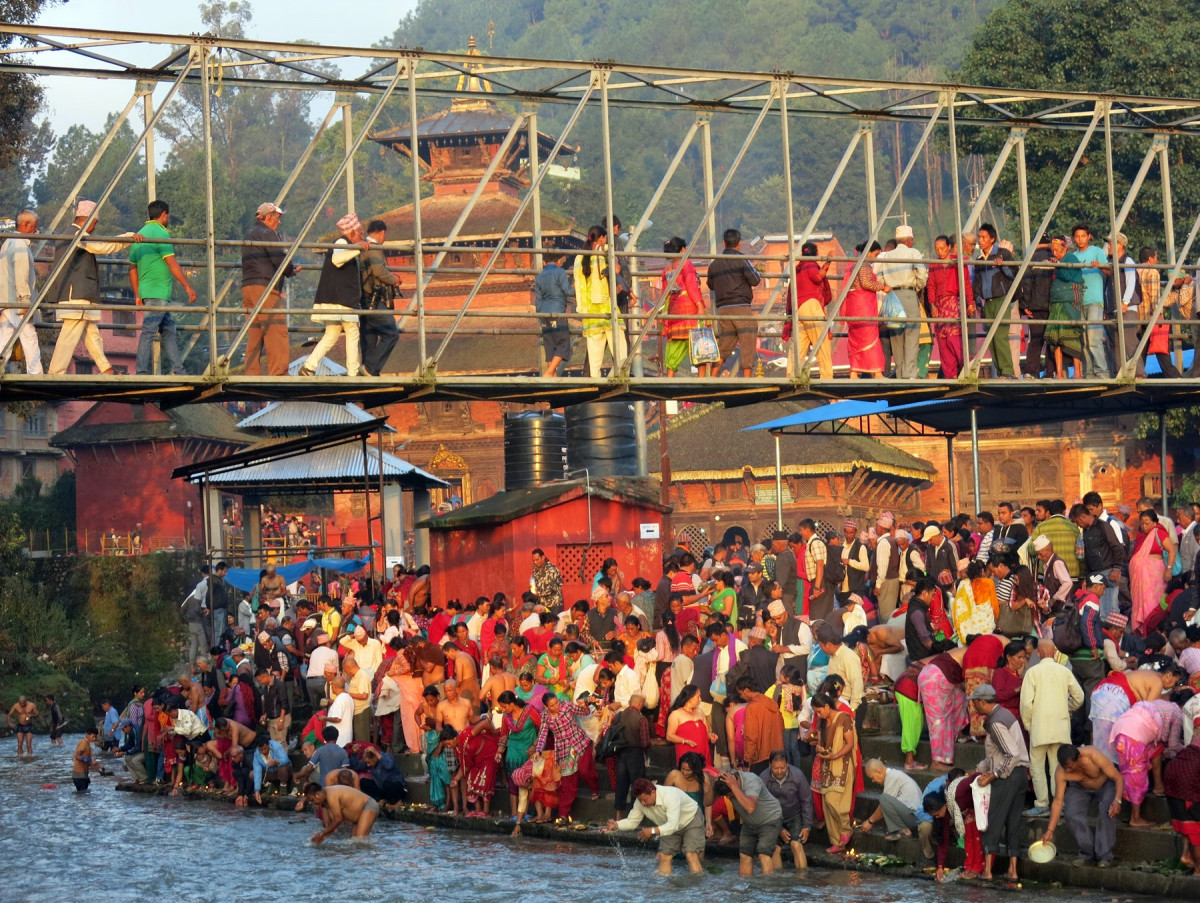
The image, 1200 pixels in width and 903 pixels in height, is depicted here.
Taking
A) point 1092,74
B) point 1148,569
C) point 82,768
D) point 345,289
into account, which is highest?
point 1092,74

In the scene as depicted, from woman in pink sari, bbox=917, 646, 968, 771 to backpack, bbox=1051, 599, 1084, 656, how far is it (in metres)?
0.97

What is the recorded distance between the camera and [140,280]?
54.0 ft

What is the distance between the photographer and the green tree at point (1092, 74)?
1609 inches

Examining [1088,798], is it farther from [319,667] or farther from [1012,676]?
[319,667]

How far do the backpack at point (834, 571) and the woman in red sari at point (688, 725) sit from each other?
9.26 ft

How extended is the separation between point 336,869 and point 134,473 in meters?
37.6

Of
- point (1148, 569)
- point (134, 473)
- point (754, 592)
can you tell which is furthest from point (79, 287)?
point (134, 473)

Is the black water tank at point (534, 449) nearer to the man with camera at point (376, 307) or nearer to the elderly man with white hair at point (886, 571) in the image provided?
the elderly man with white hair at point (886, 571)

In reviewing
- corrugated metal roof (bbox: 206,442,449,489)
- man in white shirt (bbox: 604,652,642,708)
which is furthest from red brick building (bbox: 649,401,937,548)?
man in white shirt (bbox: 604,652,642,708)

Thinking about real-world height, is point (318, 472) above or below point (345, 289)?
below

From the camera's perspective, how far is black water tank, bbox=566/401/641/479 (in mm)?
29812

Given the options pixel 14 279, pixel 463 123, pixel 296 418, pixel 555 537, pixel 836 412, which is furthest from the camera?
pixel 463 123

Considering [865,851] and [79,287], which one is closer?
[865,851]

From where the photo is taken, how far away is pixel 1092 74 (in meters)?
43.3
